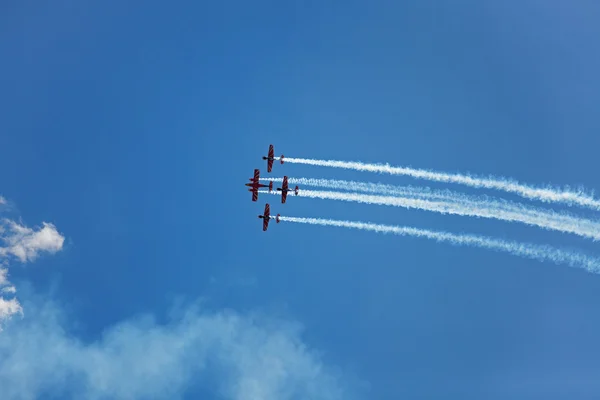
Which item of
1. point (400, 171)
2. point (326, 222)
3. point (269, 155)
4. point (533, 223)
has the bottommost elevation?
point (533, 223)

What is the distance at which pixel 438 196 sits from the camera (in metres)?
63.2

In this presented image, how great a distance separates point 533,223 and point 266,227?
1527 inches

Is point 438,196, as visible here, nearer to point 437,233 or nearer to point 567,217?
point 437,233

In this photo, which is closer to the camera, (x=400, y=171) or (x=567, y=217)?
(x=567, y=217)

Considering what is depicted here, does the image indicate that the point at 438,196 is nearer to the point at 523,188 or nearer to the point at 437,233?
the point at 437,233

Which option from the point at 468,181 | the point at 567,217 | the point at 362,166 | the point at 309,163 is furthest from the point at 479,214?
the point at 309,163

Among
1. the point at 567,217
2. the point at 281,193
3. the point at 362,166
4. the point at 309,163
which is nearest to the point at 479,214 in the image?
the point at 567,217

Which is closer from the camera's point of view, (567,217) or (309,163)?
(567,217)

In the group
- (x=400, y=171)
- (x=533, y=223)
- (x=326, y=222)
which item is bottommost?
(x=533, y=223)

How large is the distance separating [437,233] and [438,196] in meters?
4.71

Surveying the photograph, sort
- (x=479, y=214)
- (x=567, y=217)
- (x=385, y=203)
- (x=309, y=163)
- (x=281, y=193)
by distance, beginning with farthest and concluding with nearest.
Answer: (x=281, y=193) < (x=309, y=163) < (x=385, y=203) < (x=479, y=214) < (x=567, y=217)

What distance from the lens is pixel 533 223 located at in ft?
190

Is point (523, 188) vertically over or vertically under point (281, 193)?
under

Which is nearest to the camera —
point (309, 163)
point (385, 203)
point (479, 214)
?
point (479, 214)
